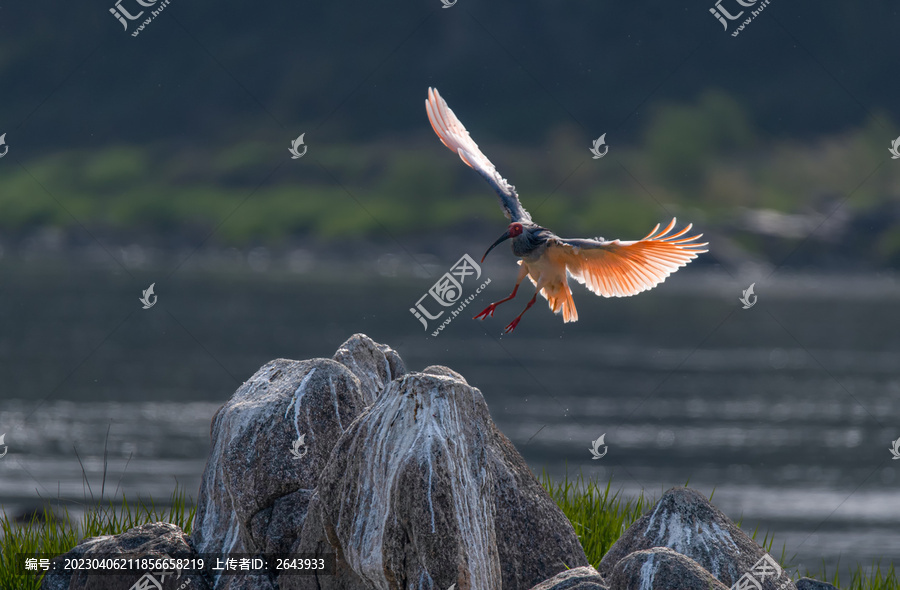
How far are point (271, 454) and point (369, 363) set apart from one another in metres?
1.69

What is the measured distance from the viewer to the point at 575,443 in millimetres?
47906

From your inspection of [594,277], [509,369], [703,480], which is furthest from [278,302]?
[594,277]

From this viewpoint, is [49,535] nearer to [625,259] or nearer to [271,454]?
[271,454]

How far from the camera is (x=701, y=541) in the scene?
8.31 meters

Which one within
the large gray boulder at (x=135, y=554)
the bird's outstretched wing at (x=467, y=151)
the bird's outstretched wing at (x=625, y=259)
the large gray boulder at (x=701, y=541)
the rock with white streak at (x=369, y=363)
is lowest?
the large gray boulder at (x=701, y=541)

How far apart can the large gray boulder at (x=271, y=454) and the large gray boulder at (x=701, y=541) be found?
259 centimetres

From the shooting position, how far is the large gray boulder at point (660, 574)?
707 centimetres

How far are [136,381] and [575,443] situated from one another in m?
27.6

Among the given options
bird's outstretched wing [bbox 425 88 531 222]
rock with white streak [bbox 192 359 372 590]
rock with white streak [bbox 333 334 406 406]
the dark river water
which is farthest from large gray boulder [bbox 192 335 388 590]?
the dark river water

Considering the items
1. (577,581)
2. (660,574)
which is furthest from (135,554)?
(660,574)

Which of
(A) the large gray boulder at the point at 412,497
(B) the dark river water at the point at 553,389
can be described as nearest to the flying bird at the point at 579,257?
(A) the large gray boulder at the point at 412,497

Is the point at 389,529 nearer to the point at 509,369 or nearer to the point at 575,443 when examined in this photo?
the point at 575,443

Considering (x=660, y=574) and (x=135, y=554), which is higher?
(x=135, y=554)

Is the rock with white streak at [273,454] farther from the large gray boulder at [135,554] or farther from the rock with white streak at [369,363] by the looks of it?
the rock with white streak at [369,363]
